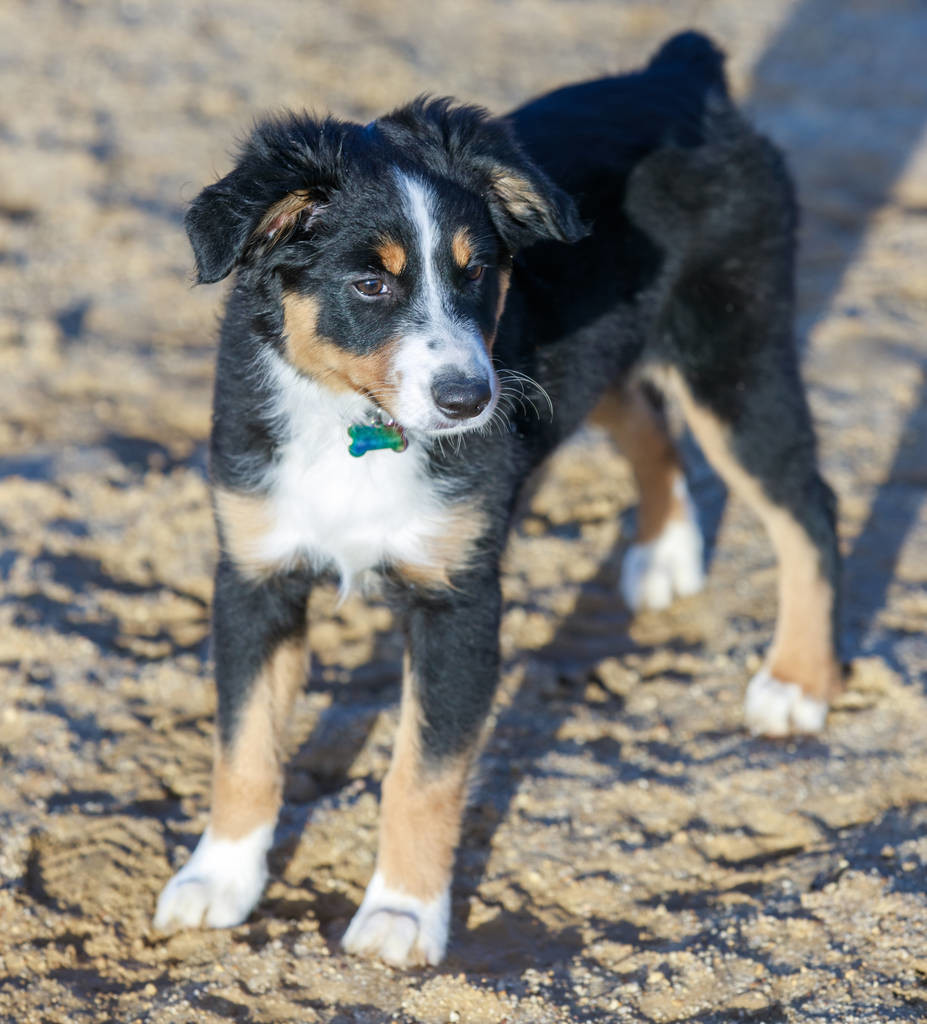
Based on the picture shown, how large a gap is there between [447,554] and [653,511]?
176cm

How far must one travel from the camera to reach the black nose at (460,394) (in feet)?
9.39

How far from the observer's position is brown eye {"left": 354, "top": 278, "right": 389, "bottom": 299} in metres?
3.01

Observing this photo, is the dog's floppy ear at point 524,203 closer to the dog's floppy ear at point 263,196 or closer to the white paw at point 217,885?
the dog's floppy ear at point 263,196

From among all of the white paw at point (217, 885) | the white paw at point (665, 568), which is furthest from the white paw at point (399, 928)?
the white paw at point (665, 568)

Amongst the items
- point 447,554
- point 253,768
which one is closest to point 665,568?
point 447,554

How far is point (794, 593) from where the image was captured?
4.30 metres

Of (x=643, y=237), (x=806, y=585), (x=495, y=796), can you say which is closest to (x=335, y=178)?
(x=643, y=237)

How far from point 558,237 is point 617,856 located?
5.80ft

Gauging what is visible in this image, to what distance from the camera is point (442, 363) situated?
9.49ft

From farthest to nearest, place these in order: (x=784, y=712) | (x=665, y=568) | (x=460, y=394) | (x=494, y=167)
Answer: (x=665, y=568) < (x=784, y=712) < (x=494, y=167) < (x=460, y=394)

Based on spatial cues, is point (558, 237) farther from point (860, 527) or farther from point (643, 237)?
point (860, 527)

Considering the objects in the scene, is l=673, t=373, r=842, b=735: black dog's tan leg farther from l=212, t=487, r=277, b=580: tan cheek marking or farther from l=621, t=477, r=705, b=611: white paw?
l=212, t=487, r=277, b=580: tan cheek marking

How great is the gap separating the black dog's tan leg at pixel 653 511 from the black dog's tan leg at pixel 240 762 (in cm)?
171

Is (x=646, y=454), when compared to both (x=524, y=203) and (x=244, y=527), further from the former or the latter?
(x=244, y=527)
